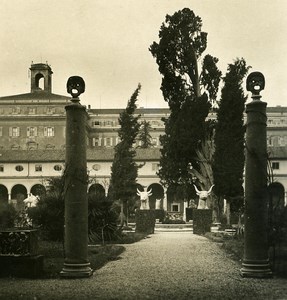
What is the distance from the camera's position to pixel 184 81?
32.7 meters

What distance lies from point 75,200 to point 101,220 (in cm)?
831

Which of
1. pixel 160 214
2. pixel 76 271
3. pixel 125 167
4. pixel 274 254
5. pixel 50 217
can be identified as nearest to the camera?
pixel 76 271

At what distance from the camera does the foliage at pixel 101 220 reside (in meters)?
16.8

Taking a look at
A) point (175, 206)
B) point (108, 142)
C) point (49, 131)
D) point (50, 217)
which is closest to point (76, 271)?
point (50, 217)

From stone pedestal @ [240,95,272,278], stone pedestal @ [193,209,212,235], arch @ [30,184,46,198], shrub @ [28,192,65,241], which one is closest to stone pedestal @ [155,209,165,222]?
arch @ [30,184,46,198]

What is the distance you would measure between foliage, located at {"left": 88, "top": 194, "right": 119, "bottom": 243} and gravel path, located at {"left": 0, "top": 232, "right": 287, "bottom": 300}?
18.3 feet

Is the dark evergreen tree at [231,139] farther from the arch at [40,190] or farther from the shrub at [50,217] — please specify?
the shrub at [50,217]

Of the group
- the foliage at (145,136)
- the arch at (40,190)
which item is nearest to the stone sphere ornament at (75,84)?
the arch at (40,190)

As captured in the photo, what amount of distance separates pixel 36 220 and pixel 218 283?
366 inches

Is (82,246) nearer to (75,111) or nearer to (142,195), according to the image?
(75,111)

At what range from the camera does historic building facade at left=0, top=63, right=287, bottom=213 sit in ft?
179

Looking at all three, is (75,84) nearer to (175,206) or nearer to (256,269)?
(256,269)

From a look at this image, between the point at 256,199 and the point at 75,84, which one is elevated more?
the point at 75,84

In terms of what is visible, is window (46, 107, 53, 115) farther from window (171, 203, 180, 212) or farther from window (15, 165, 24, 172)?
window (171, 203, 180, 212)
